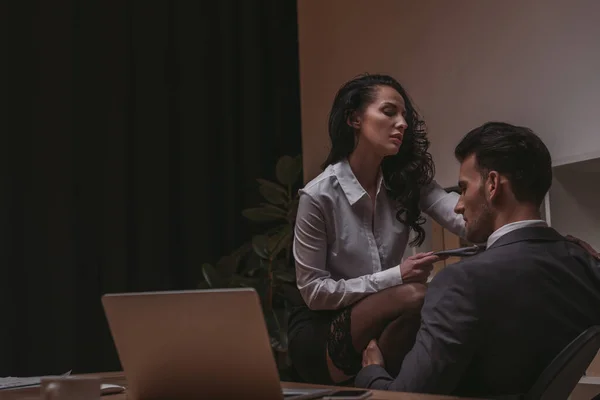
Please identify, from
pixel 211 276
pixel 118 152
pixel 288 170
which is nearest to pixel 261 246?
pixel 211 276

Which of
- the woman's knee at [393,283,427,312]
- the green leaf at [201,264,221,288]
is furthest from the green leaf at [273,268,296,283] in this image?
the woman's knee at [393,283,427,312]

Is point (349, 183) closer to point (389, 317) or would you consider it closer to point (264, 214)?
point (389, 317)

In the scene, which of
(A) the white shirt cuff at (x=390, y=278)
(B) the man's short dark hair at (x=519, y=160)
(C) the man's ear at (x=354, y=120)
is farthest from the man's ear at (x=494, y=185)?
(C) the man's ear at (x=354, y=120)

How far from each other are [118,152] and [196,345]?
2664mm

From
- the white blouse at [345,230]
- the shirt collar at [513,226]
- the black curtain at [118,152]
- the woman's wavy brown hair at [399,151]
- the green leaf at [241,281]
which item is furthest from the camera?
the green leaf at [241,281]

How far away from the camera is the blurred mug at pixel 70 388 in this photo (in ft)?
2.93

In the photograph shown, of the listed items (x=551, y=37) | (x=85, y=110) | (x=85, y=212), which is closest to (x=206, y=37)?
(x=85, y=110)

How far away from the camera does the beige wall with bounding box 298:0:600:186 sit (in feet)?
8.39

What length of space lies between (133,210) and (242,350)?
272 centimetres

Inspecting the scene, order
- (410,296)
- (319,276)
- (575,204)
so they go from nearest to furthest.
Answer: (410,296) < (319,276) < (575,204)

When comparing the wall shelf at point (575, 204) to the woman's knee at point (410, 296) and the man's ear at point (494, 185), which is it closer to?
the woman's knee at point (410, 296)

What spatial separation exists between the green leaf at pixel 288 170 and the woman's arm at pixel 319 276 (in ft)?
4.81

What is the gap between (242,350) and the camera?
0.95 m

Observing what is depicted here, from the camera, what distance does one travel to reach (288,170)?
3600 millimetres
